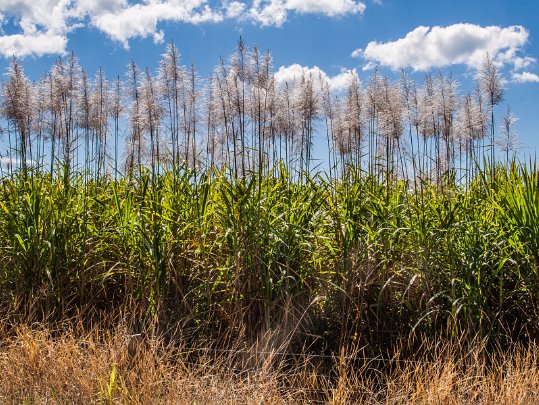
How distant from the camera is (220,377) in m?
3.15

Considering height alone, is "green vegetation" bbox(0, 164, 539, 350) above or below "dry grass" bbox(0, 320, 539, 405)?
above

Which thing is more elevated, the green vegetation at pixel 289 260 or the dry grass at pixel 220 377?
the green vegetation at pixel 289 260

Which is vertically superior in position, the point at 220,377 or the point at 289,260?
the point at 289,260

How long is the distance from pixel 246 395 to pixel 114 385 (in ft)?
2.25

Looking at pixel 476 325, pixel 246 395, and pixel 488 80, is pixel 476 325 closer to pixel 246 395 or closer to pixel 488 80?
pixel 246 395

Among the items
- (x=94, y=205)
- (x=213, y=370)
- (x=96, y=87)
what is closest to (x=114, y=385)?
(x=213, y=370)

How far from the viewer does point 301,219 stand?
370cm

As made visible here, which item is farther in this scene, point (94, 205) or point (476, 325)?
point (94, 205)

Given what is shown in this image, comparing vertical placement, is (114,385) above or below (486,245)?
below

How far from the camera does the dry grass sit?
8.99 ft

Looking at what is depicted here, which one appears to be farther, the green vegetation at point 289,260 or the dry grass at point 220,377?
the green vegetation at point 289,260

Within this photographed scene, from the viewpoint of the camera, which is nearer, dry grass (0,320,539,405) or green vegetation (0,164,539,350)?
dry grass (0,320,539,405)

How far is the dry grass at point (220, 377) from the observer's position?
2740 millimetres

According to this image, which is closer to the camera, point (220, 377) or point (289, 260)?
point (220, 377)
